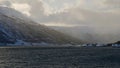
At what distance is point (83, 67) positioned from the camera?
156 m

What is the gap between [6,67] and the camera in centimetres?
15938

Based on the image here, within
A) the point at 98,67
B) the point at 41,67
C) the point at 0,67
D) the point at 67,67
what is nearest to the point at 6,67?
the point at 0,67

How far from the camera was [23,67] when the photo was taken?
522 ft

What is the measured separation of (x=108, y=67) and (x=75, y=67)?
44.1 feet

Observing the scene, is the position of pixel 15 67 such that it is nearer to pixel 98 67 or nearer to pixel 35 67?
pixel 35 67

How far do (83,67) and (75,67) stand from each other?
4.14 m

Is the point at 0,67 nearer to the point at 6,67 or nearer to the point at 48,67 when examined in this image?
the point at 6,67

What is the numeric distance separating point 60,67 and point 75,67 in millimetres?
6079

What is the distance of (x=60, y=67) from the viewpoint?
6083 inches

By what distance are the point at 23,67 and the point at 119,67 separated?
3874 cm

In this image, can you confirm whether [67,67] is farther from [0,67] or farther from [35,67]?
[0,67]

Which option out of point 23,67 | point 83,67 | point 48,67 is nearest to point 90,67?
point 83,67

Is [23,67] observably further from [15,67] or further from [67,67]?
[67,67]

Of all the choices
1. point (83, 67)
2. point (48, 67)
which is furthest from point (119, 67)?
point (48, 67)
